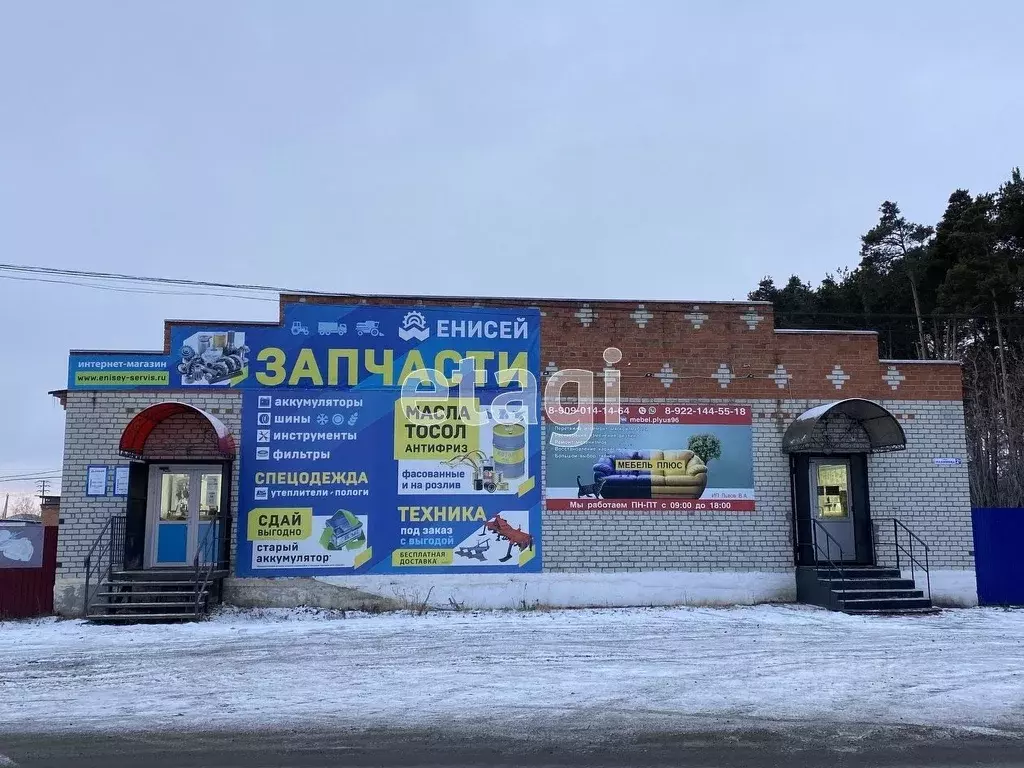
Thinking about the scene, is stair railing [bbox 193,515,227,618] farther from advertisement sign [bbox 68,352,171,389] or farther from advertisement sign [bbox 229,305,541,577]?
advertisement sign [bbox 68,352,171,389]

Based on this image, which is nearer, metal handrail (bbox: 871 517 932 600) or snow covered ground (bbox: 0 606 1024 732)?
snow covered ground (bbox: 0 606 1024 732)

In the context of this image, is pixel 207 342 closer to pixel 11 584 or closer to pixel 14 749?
pixel 11 584

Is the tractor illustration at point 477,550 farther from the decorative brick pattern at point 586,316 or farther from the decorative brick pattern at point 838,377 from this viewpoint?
the decorative brick pattern at point 838,377

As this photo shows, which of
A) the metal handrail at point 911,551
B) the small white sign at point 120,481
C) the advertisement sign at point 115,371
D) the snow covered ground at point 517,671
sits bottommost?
the snow covered ground at point 517,671

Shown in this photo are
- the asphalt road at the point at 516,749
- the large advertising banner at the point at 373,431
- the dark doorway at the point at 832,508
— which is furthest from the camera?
the dark doorway at the point at 832,508

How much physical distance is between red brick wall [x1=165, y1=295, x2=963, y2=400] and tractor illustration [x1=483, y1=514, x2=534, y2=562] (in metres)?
2.99

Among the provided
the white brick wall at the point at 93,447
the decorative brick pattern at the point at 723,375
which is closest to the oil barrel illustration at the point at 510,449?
the decorative brick pattern at the point at 723,375

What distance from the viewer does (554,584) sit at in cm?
1454

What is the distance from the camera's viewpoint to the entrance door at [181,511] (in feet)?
47.3

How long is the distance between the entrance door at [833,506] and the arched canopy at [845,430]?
0.45 m

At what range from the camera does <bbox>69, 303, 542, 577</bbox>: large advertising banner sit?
14414mm

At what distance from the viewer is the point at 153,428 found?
14.3 m

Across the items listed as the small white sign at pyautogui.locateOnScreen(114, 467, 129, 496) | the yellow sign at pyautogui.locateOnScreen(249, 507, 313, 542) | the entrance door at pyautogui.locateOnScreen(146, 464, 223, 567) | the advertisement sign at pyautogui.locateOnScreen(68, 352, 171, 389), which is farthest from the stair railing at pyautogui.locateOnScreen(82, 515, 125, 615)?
the advertisement sign at pyautogui.locateOnScreen(68, 352, 171, 389)

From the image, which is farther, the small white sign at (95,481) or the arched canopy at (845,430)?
the arched canopy at (845,430)
